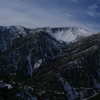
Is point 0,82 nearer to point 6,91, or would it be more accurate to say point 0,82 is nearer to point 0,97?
point 6,91

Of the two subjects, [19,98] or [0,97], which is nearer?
[0,97]

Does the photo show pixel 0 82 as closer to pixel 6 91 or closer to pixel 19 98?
pixel 6 91

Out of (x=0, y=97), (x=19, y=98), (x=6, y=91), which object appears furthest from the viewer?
(x=19, y=98)

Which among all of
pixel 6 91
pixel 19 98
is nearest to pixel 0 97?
pixel 6 91

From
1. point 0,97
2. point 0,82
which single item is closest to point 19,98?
point 0,82

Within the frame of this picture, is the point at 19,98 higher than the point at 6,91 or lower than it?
lower

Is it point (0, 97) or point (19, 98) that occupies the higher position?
point (0, 97)

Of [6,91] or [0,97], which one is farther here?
[6,91]

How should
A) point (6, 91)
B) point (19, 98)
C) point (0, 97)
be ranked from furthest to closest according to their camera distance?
point (19, 98), point (6, 91), point (0, 97)
